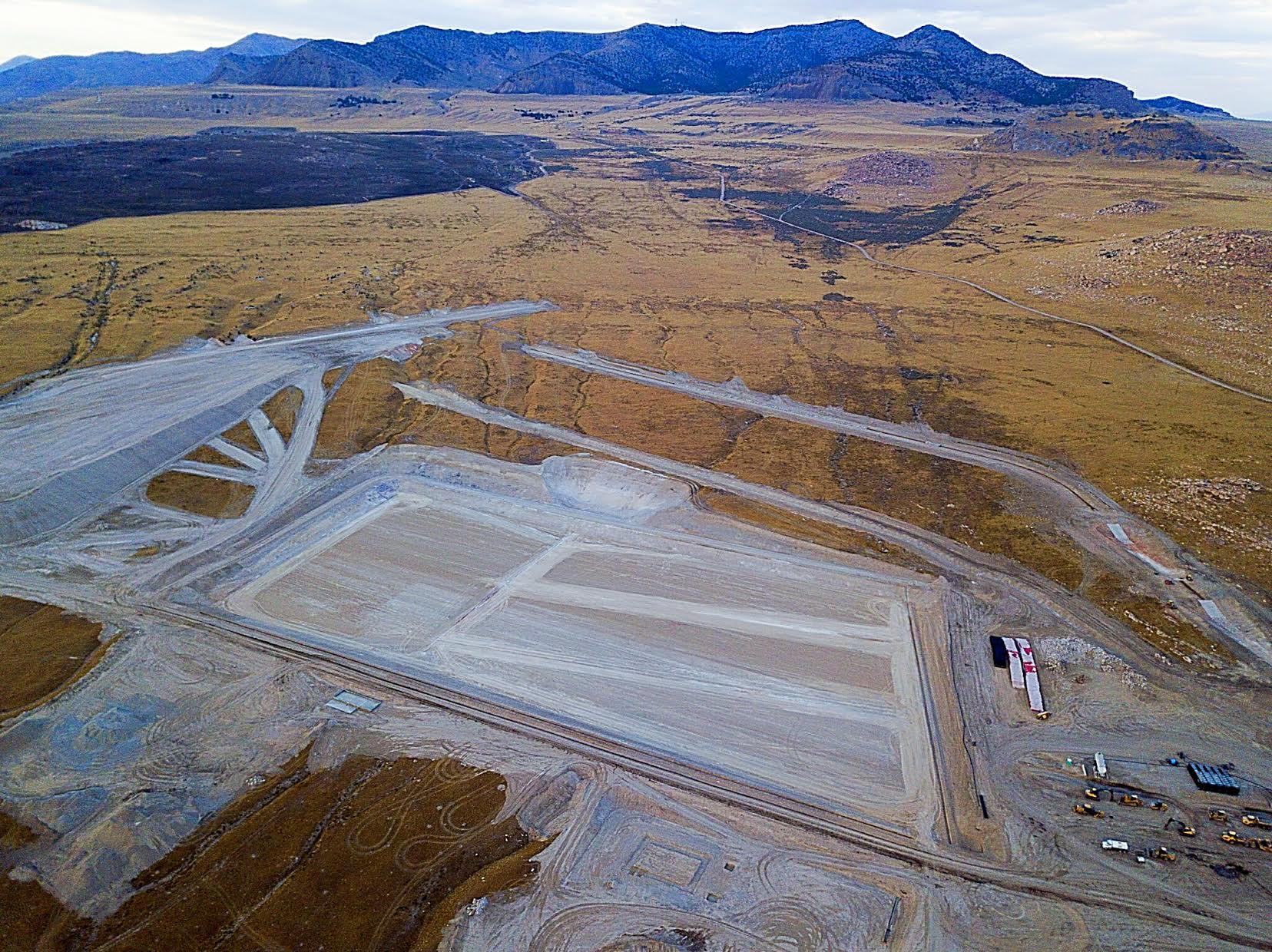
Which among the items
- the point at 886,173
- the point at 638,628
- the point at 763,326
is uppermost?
the point at 886,173

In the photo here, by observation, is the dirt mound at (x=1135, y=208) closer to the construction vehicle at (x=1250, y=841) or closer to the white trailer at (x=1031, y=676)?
the white trailer at (x=1031, y=676)

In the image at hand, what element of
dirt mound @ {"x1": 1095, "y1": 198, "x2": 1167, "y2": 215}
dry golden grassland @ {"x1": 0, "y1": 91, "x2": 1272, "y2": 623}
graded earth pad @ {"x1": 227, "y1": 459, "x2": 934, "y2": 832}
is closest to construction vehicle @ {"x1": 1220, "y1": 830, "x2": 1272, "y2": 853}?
graded earth pad @ {"x1": 227, "y1": 459, "x2": 934, "y2": 832}

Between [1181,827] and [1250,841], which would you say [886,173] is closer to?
[1181,827]

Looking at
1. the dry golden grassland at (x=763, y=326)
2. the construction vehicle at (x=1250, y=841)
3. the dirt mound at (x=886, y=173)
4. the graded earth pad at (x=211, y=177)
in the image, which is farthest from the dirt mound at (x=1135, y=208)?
the construction vehicle at (x=1250, y=841)

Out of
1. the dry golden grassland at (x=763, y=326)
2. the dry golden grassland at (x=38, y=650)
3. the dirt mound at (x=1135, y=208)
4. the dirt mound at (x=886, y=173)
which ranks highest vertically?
the dirt mound at (x=886, y=173)

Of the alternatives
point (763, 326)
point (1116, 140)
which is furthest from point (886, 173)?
point (763, 326)

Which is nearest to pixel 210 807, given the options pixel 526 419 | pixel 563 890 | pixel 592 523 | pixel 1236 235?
pixel 563 890
